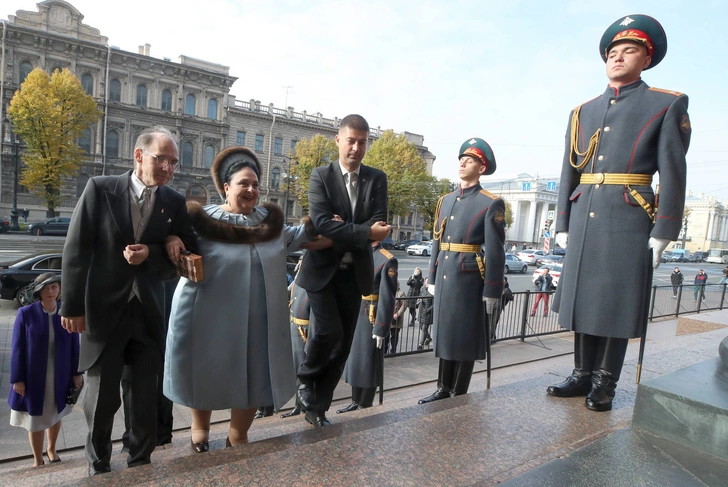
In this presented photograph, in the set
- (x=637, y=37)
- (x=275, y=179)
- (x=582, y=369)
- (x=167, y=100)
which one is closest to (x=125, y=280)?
(x=582, y=369)

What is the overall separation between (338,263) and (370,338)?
1.99 m

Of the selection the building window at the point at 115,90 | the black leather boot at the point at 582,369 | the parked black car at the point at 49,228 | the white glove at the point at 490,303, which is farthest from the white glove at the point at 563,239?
the building window at the point at 115,90

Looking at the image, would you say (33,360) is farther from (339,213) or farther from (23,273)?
(23,273)

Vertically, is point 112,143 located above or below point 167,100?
below

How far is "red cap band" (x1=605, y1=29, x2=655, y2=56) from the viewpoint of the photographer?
112 inches

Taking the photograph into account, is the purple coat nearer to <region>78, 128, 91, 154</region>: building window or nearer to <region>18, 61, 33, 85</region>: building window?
<region>78, 128, 91, 154</region>: building window

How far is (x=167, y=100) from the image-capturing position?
47.1 meters

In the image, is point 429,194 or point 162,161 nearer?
point 162,161

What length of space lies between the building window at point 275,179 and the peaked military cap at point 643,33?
168ft

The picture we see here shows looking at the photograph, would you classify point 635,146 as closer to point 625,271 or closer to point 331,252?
point 625,271

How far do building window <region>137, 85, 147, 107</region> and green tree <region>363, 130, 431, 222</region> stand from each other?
22.4m

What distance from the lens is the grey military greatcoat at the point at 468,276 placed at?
3.97m

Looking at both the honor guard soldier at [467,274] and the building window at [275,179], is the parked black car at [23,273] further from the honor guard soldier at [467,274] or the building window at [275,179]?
the building window at [275,179]

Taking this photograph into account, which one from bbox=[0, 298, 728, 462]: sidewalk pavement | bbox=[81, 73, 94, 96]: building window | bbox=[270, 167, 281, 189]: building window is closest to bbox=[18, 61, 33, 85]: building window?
bbox=[81, 73, 94, 96]: building window
